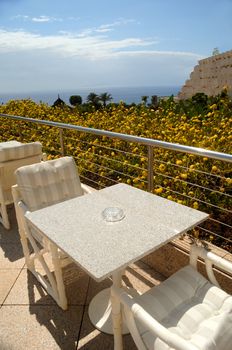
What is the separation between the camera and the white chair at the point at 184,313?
1.17m

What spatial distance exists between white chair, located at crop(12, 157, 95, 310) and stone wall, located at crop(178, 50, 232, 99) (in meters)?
15.1

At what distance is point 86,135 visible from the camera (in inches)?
205

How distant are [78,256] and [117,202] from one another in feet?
2.26

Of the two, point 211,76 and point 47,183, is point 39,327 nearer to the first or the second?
point 47,183

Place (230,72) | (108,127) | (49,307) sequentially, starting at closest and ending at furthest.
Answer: (49,307) → (108,127) → (230,72)

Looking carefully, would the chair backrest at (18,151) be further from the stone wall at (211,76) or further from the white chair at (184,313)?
the stone wall at (211,76)

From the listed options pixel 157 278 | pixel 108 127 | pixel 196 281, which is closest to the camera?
pixel 196 281

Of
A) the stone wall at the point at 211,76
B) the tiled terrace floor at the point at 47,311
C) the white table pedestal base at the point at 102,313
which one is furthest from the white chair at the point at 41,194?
the stone wall at the point at 211,76

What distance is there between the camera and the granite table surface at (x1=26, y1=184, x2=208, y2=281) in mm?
1461

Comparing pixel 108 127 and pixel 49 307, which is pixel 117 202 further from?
pixel 108 127

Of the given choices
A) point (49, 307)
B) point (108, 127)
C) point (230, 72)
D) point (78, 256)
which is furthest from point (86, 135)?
point (230, 72)

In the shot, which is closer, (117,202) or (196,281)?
(196,281)

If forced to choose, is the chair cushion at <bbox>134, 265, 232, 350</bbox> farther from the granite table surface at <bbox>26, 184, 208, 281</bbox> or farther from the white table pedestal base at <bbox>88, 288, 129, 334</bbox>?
the white table pedestal base at <bbox>88, 288, 129, 334</bbox>

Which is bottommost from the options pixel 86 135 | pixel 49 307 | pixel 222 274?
pixel 49 307
